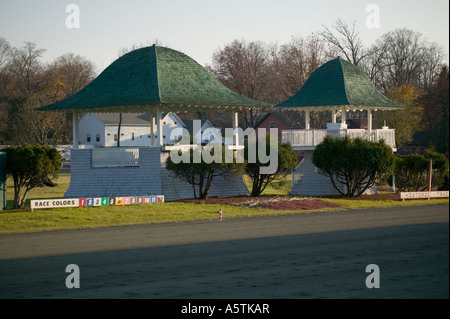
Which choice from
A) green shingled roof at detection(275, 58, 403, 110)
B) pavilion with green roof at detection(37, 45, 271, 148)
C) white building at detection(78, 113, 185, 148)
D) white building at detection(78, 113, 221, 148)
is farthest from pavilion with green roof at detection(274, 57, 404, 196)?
white building at detection(78, 113, 185, 148)

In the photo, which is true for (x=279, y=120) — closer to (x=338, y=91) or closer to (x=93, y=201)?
(x=338, y=91)

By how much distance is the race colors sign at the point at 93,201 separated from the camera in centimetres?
2992

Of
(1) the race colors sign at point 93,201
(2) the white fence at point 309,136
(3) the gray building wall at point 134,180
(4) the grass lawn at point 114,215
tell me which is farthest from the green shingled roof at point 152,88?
(4) the grass lawn at point 114,215

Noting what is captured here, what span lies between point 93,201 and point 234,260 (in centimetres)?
1460

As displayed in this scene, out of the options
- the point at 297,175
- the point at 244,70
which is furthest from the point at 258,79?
the point at 297,175

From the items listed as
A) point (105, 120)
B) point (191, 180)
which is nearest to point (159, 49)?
point (191, 180)

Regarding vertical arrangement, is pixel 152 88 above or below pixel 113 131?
above

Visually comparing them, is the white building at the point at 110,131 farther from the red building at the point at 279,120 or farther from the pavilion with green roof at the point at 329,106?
the pavilion with green roof at the point at 329,106

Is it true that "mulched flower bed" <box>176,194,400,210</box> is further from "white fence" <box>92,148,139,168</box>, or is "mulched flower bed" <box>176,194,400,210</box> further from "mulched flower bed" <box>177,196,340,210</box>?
"white fence" <box>92,148,139,168</box>

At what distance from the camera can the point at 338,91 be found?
44750 millimetres

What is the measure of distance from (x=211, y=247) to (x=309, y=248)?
9.76 feet

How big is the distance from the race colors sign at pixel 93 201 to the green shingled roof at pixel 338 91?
1576 centimetres

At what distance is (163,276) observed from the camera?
15789 millimetres

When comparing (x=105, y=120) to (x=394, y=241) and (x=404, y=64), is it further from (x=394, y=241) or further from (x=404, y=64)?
(x=394, y=241)
